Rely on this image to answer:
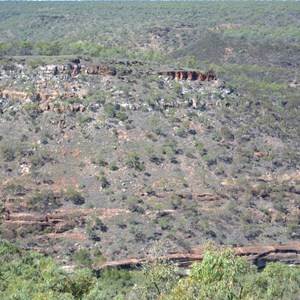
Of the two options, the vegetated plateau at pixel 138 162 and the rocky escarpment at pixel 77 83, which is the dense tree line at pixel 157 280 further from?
→ the rocky escarpment at pixel 77 83

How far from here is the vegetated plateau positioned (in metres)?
40.9

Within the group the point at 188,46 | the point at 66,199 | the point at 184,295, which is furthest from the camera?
the point at 188,46

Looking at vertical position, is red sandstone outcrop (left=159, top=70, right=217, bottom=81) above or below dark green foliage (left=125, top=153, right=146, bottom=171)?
above

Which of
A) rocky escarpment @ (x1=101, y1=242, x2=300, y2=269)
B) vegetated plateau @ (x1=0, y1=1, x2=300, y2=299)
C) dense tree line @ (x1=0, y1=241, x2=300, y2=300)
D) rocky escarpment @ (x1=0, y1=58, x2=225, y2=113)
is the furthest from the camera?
rocky escarpment @ (x1=0, y1=58, x2=225, y2=113)

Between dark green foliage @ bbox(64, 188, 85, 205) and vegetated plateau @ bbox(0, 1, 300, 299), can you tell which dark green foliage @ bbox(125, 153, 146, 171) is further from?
dark green foliage @ bbox(64, 188, 85, 205)

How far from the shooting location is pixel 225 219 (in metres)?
43.3

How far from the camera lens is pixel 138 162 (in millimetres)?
45969

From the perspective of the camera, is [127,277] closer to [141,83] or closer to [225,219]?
[225,219]

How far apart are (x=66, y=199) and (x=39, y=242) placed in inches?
158

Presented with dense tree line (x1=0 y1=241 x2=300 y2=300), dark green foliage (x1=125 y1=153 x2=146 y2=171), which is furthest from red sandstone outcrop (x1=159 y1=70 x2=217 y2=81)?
dense tree line (x1=0 y1=241 x2=300 y2=300)

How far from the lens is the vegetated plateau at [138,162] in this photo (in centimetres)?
4091

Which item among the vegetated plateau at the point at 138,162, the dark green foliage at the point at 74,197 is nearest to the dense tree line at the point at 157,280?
the vegetated plateau at the point at 138,162

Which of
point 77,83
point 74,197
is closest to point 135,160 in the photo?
point 74,197

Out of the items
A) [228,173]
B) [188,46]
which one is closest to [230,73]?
[188,46]
